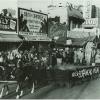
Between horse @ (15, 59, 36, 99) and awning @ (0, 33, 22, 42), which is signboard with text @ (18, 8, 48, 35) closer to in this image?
awning @ (0, 33, 22, 42)

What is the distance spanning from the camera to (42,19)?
1819cm

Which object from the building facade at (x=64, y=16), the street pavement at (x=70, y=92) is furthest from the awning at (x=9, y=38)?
the building facade at (x=64, y=16)

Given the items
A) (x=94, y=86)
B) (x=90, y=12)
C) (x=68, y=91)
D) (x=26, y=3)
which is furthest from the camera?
(x=90, y=12)

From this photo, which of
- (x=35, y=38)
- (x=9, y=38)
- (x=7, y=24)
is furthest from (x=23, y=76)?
(x=35, y=38)

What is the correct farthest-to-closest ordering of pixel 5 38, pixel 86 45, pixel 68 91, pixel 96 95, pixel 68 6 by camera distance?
pixel 68 6 < pixel 86 45 < pixel 5 38 < pixel 68 91 < pixel 96 95

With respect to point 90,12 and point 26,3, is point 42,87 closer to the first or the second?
point 26,3

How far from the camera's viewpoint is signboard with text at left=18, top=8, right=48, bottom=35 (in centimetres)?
1558

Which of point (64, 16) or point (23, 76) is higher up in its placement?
point (64, 16)

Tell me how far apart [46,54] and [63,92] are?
586 centimetres

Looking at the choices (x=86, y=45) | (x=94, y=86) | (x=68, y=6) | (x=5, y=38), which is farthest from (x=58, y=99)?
(x=68, y=6)

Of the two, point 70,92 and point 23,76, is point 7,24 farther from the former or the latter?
point 70,92

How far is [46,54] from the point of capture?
48.3 feet

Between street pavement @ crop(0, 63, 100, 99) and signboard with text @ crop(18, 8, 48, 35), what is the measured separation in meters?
6.31

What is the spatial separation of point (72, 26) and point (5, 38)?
12291 mm
